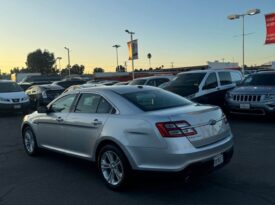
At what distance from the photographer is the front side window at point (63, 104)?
6.88 metres

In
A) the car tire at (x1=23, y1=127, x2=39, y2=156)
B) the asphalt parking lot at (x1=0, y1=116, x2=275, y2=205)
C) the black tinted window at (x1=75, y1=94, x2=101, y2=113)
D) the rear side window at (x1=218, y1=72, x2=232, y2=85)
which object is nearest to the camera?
the asphalt parking lot at (x1=0, y1=116, x2=275, y2=205)

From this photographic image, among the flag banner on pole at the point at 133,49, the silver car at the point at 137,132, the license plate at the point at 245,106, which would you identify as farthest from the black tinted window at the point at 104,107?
the flag banner on pole at the point at 133,49

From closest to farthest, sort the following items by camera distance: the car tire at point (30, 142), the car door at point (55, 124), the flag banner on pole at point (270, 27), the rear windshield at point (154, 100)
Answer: the rear windshield at point (154, 100) → the car door at point (55, 124) → the car tire at point (30, 142) → the flag banner on pole at point (270, 27)

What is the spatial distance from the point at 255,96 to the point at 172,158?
7837 mm

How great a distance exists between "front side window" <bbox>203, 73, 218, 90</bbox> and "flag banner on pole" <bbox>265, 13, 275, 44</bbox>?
829 inches

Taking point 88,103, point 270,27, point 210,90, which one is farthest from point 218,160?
point 270,27

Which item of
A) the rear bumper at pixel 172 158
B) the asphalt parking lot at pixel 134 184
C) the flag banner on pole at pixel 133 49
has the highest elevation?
the flag banner on pole at pixel 133 49

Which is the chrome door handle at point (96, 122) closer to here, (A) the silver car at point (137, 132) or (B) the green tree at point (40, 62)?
(A) the silver car at point (137, 132)

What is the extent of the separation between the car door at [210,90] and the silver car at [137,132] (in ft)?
23.2

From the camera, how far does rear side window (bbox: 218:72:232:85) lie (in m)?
14.2

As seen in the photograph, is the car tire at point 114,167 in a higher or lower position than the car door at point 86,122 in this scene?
lower

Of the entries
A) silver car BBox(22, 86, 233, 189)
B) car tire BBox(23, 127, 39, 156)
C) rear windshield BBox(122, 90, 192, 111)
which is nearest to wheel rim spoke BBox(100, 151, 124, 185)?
silver car BBox(22, 86, 233, 189)

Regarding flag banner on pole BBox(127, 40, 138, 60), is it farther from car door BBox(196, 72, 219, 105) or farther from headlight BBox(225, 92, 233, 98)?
headlight BBox(225, 92, 233, 98)

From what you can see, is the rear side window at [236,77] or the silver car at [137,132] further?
the rear side window at [236,77]
